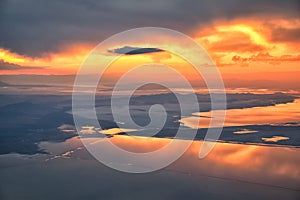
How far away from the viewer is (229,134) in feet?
60.5

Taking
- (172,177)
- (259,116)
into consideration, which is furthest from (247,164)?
(259,116)

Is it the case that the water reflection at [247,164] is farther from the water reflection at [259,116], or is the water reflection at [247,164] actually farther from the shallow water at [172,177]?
the water reflection at [259,116]

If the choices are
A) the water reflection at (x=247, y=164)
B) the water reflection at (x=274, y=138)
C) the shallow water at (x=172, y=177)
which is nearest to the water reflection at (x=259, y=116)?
the water reflection at (x=274, y=138)

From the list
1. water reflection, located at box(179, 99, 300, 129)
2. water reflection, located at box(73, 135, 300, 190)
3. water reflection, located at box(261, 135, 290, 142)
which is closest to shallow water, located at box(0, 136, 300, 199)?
water reflection, located at box(73, 135, 300, 190)

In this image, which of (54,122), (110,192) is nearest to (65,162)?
(110,192)

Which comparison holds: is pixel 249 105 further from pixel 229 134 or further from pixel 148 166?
pixel 148 166

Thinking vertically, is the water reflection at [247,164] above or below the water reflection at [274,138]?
below

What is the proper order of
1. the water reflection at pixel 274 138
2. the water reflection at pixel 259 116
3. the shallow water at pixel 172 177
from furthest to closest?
1. the water reflection at pixel 259 116
2. the water reflection at pixel 274 138
3. the shallow water at pixel 172 177

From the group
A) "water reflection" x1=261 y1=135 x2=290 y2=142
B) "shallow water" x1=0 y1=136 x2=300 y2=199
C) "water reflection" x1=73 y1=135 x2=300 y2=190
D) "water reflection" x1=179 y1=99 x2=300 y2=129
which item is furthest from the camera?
"water reflection" x1=179 y1=99 x2=300 y2=129

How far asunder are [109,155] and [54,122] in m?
11.6

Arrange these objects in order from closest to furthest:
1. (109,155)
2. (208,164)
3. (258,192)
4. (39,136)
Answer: (258,192)
(208,164)
(109,155)
(39,136)

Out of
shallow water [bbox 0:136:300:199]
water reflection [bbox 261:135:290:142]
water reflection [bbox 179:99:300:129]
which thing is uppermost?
water reflection [bbox 179:99:300:129]

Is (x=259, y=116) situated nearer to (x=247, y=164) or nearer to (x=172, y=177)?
(x=247, y=164)

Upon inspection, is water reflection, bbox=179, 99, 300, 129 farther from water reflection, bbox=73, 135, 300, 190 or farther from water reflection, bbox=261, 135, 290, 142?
water reflection, bbox=73, 135, 300, 190
